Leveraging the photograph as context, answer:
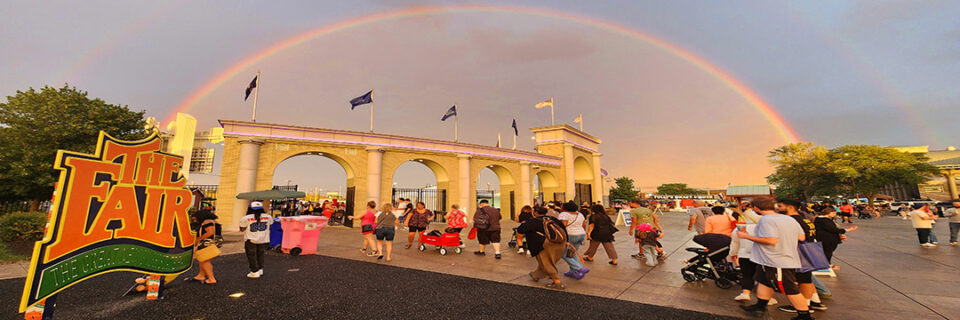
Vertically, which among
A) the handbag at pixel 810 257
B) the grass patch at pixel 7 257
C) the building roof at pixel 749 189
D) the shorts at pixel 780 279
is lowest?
the grass patch at pixel 7 257

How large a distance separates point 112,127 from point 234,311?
1981 centimetres

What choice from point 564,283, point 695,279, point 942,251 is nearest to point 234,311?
point 564,283

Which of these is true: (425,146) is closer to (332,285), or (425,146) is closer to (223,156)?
(223,156)

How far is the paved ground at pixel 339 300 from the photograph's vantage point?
4.61m

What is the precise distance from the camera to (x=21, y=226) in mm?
10289

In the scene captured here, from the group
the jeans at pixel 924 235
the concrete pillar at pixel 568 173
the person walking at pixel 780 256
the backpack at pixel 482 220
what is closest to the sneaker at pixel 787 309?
the person walking at pixel 780 256

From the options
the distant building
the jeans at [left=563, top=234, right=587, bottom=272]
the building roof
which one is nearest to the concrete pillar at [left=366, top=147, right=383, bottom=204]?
the jeans at [left=563, top=234, right=587, bottom=272]

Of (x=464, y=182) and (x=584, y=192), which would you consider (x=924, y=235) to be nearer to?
(x=464, y=182)

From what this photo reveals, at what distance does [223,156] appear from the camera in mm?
16484

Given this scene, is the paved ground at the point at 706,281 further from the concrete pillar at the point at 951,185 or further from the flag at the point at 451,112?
the concrete pillar at the point at 951,185

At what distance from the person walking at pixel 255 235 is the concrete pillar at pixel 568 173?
25.2m

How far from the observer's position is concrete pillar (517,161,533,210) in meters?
26.3

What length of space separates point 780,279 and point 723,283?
172 centimetres

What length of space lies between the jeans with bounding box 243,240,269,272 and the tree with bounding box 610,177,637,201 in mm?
56869
